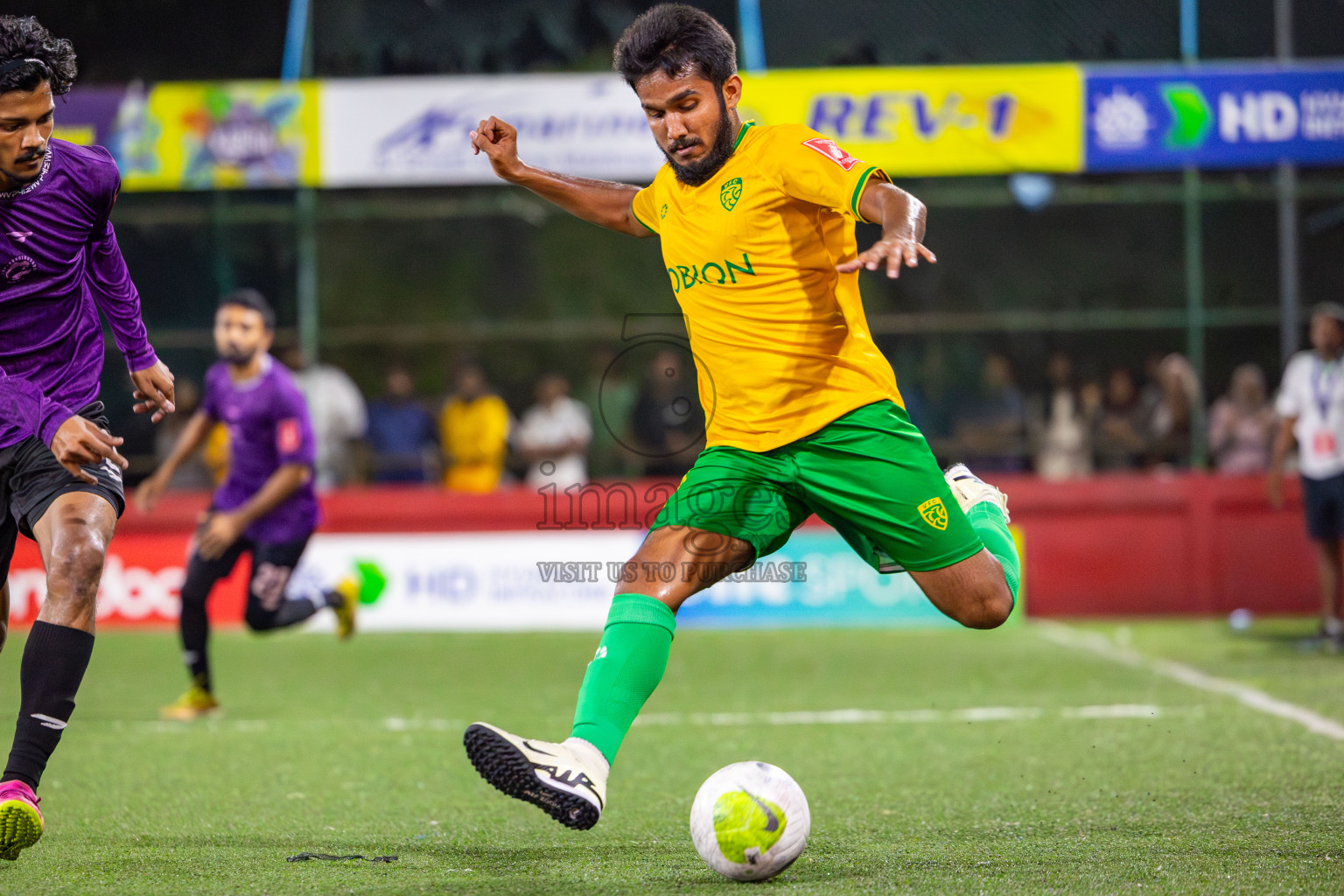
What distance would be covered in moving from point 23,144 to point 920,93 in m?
9.58

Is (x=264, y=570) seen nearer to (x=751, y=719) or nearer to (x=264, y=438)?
(x=264, y=438)

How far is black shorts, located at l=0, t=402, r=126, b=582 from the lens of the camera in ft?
14.5

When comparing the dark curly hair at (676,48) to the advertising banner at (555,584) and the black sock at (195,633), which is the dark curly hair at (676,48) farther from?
the advertising banner at (555,584)

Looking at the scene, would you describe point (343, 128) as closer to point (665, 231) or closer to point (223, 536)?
point (223, 536)

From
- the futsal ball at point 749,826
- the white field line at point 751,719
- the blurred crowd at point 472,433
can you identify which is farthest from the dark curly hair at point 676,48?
the blurred crowd at point 472,433

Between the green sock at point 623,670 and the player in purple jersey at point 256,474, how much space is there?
4.20 meters

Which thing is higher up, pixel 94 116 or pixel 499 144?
pixel 94 116

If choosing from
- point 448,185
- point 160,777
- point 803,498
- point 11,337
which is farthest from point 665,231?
point 448,185

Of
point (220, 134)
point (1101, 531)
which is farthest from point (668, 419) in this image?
point (220, 134)

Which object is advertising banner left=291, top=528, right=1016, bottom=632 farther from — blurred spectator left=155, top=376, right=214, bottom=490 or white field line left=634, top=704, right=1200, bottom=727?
white field line left=634, top=704, right=1200, bottom=727

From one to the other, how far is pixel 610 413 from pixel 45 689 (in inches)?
386

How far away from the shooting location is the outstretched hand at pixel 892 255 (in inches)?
143

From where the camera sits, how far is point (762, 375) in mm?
4305

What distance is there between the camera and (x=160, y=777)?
19.2 ft
